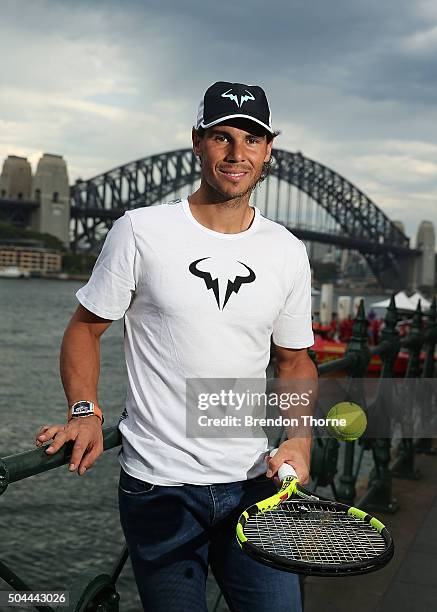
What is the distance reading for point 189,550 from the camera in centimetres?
187

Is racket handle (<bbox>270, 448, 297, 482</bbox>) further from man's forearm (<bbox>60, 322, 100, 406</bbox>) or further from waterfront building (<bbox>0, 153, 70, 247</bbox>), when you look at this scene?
waterfront building (<bbox>0, 153, 70, 247</bbox>)

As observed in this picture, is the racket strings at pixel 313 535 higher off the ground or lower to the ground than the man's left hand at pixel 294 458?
lower

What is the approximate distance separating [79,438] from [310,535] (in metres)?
0.56

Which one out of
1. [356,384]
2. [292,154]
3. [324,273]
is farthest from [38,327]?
[292,154]

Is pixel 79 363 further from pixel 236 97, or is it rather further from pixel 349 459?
pixel 349 459

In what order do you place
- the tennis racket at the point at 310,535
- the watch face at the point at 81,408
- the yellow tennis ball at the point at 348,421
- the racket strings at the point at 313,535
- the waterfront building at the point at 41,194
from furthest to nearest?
the waterfront building at the point at 41,194 → the yellow tennis ball at the point at 348,421 → the watch face at the point at 81,408 → the racket strings at the point at 313,535 → the tennis racket at the point at 310,535

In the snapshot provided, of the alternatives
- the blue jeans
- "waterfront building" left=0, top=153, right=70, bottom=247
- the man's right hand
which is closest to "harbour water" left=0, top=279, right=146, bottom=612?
the blue jeans

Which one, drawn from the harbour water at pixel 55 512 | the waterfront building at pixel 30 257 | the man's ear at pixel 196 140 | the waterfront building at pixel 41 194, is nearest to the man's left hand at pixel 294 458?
the harbour water at pixel 55 512

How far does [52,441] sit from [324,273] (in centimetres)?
9674

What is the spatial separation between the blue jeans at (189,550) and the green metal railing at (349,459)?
140 mm

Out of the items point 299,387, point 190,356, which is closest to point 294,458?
point 299,387

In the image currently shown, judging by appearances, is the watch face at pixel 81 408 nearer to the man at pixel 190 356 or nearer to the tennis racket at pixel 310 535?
the man at pixel 190 356

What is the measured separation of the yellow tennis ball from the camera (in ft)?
9.38

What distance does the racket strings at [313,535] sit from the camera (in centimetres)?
158
